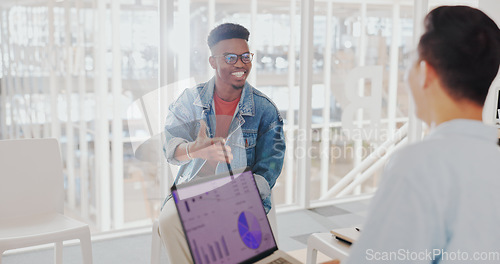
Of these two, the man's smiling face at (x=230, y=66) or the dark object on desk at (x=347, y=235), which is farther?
the man's smiling face at (x=230, y=66)

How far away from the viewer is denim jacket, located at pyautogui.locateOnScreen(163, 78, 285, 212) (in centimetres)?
219

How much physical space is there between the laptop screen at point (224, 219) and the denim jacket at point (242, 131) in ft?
2.93

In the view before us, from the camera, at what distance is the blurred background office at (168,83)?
10.2ft

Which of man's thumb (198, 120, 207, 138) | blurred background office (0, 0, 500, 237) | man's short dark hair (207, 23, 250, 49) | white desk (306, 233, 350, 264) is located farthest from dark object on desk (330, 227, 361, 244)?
blurred background office (0, 0, 500, 237)

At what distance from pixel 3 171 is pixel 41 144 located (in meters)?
0.23

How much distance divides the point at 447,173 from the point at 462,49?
215 millimetres

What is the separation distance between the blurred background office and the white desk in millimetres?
1563

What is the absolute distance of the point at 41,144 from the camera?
2.57 meters

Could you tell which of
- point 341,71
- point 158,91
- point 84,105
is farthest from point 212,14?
point 341,71

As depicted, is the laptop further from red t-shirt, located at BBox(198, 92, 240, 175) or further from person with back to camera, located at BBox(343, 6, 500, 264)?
red t-shirt, located at BBox(198, 92, 240, 175)

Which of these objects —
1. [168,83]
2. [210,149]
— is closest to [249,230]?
[210,149]

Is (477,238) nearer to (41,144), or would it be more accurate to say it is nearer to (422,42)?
(422,42)

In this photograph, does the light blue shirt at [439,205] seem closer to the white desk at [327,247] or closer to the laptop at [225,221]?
Result: the laptop at [225,221]

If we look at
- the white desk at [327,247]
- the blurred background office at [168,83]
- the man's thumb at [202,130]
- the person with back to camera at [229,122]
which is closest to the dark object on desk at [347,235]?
the white desk at [327,247]
